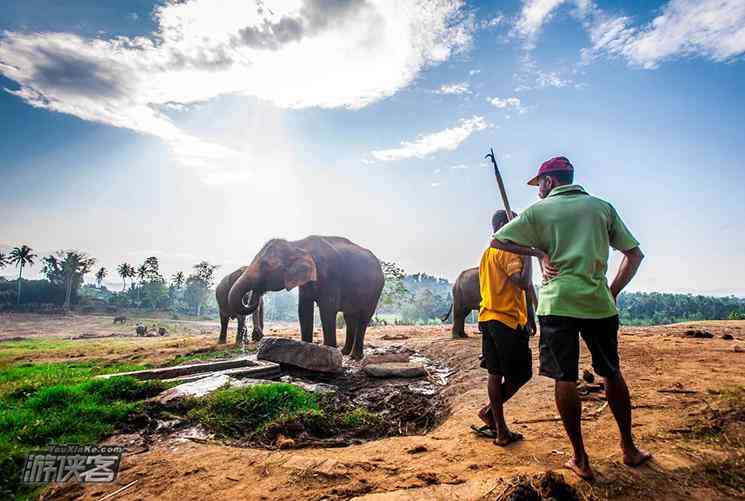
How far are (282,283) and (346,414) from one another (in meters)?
4.95

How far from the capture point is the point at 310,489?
290 cm

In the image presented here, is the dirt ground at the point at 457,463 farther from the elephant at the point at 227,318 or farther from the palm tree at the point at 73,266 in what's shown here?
the palm tree at the point at 73,266

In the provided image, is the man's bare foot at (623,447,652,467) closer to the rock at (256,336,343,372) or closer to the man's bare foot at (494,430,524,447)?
the man's bare foot at (494,430,524,447)

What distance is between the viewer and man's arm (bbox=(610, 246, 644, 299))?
3.14m

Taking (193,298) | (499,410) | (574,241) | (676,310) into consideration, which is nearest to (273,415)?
(499,410)

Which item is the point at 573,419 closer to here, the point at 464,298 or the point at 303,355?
the point at 303,355

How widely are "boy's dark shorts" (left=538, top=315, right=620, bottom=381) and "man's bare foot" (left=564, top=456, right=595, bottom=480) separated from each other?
0.56m

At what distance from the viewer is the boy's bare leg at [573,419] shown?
2701 mm

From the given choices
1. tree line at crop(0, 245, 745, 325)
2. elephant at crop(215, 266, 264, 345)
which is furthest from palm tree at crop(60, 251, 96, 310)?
elephant at crop(215, 266, 264, 345)

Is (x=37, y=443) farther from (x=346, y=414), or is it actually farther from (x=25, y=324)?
(x=25, y=324)

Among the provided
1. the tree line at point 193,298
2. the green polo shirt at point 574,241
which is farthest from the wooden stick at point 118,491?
the tree line at point 193,298

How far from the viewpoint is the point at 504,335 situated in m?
3.63

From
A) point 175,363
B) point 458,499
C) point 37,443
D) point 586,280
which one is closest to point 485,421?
point 458,499

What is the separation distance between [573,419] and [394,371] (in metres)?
4.82
